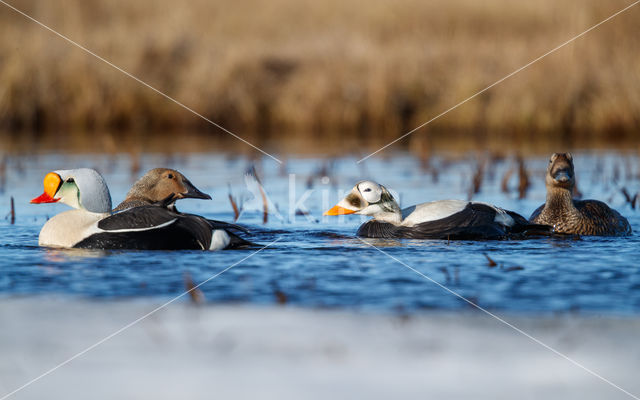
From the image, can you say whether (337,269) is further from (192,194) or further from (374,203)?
(192,194)

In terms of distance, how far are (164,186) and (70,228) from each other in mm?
1198

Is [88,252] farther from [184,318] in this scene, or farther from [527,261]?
[527,261]

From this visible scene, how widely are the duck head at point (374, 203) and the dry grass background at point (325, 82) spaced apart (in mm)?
10246

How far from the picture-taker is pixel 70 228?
23.4 feet

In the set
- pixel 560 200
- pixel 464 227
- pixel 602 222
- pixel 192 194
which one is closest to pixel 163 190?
pixel 192 194

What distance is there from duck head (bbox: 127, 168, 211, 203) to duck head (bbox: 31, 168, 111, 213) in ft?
2.86

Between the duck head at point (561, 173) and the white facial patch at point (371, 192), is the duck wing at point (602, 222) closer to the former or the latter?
the duck head at point (561, 173)

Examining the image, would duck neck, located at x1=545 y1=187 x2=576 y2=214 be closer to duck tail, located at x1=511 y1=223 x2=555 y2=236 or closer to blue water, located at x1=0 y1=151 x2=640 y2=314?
duck tail, located at x1=511 y1=223 x2=555 y2=236

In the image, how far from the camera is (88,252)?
707cm

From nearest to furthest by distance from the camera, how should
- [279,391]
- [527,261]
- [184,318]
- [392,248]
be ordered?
[279,391], [184,318], [527,261], [392,248]

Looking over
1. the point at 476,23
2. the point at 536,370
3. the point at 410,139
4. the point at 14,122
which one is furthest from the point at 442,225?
the point at 476,23

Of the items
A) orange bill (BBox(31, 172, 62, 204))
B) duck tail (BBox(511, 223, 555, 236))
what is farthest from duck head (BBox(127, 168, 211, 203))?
duck tail (BBox(511, 223, 555, 236))

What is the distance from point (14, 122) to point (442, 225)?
1467 centimetres

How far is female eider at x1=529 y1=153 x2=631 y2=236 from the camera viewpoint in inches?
323
